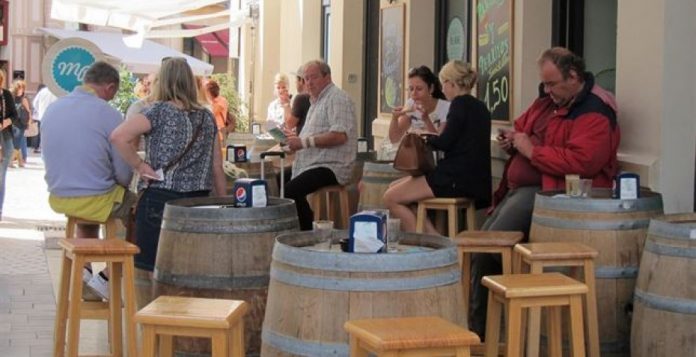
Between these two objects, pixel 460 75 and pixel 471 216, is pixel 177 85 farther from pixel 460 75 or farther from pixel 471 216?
pixel 471 216

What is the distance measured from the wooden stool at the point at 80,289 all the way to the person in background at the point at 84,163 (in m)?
0.67

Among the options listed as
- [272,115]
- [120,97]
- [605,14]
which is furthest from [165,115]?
[120,97]

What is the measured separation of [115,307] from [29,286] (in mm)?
3072

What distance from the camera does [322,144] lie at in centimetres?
822

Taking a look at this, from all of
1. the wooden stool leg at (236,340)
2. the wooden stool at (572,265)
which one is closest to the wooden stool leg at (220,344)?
the wooden stool leg at (236,340)

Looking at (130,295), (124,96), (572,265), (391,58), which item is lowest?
(130,295)

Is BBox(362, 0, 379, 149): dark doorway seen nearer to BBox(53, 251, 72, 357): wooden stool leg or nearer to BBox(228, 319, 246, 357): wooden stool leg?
BBox(53, 251, 72, 357): wooden stool leg

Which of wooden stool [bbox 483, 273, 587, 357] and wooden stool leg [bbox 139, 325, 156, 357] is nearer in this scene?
wooden stool leg [bbox 139, 325, 156, 357]

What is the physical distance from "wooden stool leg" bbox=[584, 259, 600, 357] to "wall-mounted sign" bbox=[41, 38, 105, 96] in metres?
6.00

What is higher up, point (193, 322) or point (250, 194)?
point (250, 194)

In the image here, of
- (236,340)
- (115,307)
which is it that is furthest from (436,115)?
(236,340)

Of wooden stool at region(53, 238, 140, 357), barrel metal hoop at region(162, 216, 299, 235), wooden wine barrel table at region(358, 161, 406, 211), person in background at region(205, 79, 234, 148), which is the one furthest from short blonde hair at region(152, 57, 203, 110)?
person in background at region(205, 79, 234, 148)

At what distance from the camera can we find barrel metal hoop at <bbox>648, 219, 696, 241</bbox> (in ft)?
14.8

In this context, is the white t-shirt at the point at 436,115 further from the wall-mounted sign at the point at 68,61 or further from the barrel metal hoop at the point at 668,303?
the barrel metal hoop at the point at 668,303
